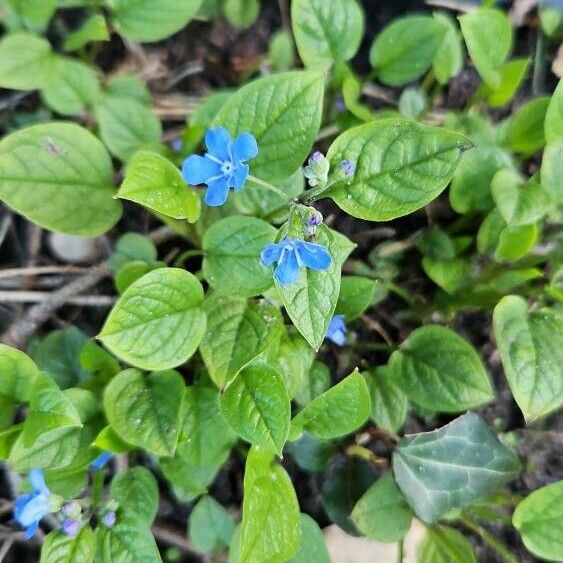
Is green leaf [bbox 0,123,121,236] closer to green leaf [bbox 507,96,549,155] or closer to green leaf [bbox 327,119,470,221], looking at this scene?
green leaf [bbox 327,119,470,221]

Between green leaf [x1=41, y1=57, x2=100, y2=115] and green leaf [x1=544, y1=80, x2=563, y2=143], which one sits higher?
green leaf [x1=544, y1=80, x2=563, y2=143]

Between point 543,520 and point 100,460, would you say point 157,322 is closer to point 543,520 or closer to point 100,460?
point 100,460

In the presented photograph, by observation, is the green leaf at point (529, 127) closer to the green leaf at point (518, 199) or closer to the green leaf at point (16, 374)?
the green leaf at point (518, 199)

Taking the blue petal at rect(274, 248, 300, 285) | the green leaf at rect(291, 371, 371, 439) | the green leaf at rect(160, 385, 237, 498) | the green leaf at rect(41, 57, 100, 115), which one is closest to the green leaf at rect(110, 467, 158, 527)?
the green leaf at rect(160, 385, 237, 498)

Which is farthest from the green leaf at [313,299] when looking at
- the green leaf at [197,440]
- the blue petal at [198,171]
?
the green leaf at [197,440]

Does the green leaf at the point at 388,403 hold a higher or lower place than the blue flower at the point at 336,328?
lower

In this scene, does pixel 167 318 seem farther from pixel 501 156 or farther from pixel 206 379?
pixel 501 156

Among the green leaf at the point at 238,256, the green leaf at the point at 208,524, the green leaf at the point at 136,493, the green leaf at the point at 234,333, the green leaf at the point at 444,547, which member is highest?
the green leaf at the point at 238,256
